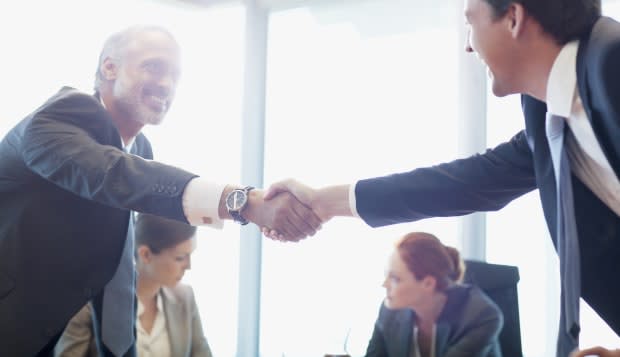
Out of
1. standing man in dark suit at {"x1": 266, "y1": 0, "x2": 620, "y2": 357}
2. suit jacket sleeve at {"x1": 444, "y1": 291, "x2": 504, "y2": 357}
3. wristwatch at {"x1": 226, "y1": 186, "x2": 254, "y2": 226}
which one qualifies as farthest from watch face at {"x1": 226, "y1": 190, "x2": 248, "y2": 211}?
suit jacket sleeve at {"x1": 444, "y1": 291, "x2": 504, "y2": 357}

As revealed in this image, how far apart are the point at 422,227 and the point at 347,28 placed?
108cm

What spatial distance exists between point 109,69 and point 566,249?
1443mm

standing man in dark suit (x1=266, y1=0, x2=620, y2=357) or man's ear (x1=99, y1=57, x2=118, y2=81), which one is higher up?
man's ear (x1=99, y1=57, x2=118, y2=81)

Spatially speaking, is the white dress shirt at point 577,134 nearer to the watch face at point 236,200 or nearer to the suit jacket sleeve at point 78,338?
the watch face at point 236,200

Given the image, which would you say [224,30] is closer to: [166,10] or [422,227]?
[166,10]

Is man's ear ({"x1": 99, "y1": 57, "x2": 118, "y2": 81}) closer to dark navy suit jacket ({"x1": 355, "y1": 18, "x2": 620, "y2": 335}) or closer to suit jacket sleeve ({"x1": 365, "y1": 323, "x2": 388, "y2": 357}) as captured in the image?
dark navy suit jacket ({"x1": 355, "y1": 18, "x2": 620, "y2": 335})

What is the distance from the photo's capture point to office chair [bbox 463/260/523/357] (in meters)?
2.52

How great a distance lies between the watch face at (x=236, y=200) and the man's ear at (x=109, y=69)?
54 cm

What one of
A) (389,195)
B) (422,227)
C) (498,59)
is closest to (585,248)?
(498,59)

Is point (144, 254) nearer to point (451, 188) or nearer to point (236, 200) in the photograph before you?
point (236, 200)

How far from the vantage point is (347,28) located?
3512mm

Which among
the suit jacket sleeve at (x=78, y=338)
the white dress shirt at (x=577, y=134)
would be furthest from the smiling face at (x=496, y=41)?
the suit jacket sleeve at (x=78, y=338)

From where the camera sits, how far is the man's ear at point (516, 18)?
150 centimetres

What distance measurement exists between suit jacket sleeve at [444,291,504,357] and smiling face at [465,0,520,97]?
0.95 m
